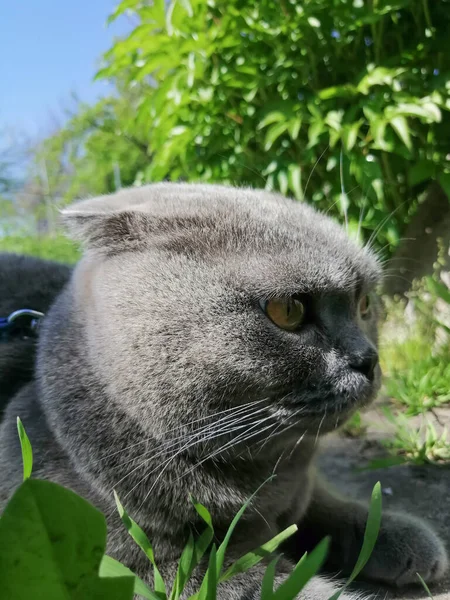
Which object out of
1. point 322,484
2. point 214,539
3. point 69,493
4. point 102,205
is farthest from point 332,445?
point 69,493

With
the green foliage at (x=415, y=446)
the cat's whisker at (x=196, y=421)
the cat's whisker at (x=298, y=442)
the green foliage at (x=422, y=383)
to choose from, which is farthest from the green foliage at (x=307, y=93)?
the cat's whisker at (x=196, y=421)

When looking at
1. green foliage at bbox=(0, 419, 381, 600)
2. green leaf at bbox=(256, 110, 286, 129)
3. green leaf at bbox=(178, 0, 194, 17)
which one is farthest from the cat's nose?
green leaf at bbox=(178, 0, 194, 17)

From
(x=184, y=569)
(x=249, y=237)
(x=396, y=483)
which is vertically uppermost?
(x=249, y=237)

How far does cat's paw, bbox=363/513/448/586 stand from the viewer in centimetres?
127

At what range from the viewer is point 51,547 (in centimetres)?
64

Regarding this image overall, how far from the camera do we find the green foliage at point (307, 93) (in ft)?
8.27

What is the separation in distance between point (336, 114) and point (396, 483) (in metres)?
1.68

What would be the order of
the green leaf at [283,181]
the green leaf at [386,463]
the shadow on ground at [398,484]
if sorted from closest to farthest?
the shadow on ground at [398,484] → the green leaf at [386,463] → the green leaf at [283,181]

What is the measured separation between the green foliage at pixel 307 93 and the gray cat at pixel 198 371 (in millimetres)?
1357

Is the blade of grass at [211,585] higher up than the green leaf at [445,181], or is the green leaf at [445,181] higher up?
the green leaf at [445,181]

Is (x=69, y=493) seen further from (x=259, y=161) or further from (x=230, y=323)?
(x=259, y=161)

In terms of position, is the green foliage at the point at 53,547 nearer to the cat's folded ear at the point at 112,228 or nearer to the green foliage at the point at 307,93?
the cat's folded ear at the point at 112,228

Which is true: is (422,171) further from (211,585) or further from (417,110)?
(211,585)

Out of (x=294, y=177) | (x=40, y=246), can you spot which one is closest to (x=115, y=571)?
(x=294, y=177)
